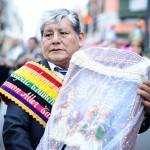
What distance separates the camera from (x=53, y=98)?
2617 millimetres

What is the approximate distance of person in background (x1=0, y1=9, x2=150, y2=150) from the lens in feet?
8.18

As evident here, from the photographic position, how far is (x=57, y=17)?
8.66 feet

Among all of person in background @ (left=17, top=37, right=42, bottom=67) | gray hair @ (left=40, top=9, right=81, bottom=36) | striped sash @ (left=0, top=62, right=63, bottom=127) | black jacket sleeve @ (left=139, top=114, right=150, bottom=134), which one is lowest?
person in background @ (left=17, top=37, right=42, bottom=67)

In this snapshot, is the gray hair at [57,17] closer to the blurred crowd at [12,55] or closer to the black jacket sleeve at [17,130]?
the black jacket sleeve at [17,130]

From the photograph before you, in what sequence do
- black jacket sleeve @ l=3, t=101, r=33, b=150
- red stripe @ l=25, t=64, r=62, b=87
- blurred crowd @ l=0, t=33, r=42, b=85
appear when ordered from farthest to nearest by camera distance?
1. blurred crowd @ l=0, t=33, r=42, b=85
2. red stripe @ l=25, t=64, r=62, b=87
3. black jacket sleeve @ l=3, t=101, r=33, b=150

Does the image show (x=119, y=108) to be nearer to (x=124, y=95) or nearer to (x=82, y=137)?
(x=124, y=95)

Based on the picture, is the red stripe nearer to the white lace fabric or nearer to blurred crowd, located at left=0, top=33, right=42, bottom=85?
the white lace fabric

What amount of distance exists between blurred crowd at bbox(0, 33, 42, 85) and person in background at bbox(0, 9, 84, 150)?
566 centimetres

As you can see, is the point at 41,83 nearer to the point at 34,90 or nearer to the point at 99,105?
the point at 34,90

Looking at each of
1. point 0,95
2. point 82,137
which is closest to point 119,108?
point 82,137

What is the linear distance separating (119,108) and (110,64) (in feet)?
0.69

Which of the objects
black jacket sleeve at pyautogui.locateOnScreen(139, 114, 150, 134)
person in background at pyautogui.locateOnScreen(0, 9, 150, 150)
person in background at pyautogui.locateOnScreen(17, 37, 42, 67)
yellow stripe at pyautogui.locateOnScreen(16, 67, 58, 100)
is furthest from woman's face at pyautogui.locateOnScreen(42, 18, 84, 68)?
person in background at pyautogui.locateOnScreen(17, 37, 42, 67)

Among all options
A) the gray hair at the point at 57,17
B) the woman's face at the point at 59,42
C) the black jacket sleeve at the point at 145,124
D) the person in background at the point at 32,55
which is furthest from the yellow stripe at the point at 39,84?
the person in background at the point at 32,55

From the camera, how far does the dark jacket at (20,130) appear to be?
7.97ft
